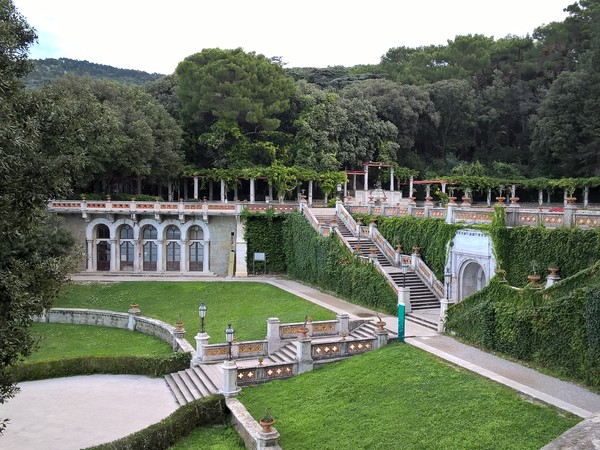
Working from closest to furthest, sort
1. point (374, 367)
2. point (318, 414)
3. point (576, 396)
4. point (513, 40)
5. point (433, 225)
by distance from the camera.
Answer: point (576, 396)
point (318, 414)
point (374, 367)
point (433, 225)
point (513, 40)

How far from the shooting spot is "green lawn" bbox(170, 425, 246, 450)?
15703 millimetres

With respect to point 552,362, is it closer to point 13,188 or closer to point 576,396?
point 576,396

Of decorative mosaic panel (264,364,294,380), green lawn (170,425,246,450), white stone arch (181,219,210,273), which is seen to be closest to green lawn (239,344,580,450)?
decorative mosaic panel (264,364,294,380)

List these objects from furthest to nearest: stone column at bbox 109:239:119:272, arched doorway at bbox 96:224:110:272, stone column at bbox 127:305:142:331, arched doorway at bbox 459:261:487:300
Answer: arched doorway at bbox 96:224:110:272 → stone column at bbox 109:239:119:272 → stone column at bbox 127:305:142:331 → arched doorway at bbox 459:261:487:300

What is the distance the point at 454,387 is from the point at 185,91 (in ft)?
144

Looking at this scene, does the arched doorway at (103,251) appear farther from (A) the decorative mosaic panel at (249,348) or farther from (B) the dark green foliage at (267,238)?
(A) the decorative mosaic panel at (249,348)

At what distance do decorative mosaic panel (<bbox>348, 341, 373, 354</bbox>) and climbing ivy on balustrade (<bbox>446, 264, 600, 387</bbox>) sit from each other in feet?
11.6

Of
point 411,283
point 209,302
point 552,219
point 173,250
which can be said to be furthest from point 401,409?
point 173,250

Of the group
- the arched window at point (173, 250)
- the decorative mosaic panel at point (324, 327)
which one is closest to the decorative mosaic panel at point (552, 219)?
the decorative mosaic panel at point (324, 327)

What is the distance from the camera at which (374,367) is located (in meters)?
18.4

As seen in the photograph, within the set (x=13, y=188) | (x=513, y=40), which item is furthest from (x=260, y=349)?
(x=513, y=40)

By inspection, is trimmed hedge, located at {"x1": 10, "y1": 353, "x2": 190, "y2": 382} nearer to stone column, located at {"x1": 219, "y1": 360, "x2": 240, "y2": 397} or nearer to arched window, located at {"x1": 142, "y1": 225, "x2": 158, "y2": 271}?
stone column, located at {"x1": 219, "y1": 360, "x2": 240, "y2": 397}

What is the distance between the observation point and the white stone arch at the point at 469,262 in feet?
80.8

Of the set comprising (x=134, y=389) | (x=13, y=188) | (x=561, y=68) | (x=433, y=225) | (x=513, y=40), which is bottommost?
(x=134, y=389)
